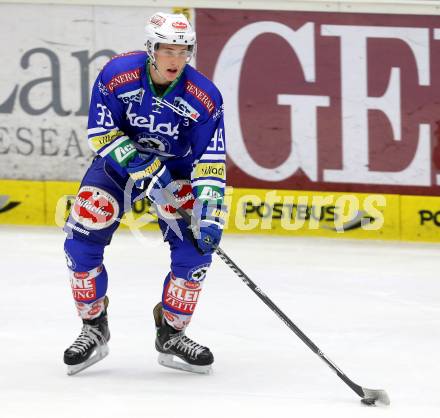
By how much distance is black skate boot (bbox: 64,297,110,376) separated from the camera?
517 centimetres

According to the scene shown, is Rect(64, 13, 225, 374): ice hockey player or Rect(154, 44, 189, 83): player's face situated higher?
Rect(154, 44, 189, 83): player's face

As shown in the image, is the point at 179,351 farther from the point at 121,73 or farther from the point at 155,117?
the point at 121,73

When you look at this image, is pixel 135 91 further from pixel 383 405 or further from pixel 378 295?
pixel 378 295

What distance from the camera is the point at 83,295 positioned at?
17.1 ft

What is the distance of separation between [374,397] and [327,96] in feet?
12.3

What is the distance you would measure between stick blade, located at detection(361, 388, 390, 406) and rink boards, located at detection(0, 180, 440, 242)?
3.38 m

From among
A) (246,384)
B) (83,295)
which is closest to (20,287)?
(83,295)

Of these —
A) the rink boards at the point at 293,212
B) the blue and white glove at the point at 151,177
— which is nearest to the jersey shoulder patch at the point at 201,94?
the blue and white glove at the point at 151,177

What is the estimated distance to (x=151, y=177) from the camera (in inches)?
200

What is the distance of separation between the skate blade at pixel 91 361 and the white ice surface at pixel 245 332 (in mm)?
41

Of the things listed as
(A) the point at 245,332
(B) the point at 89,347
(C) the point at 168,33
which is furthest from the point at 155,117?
(A) the point at 245,332

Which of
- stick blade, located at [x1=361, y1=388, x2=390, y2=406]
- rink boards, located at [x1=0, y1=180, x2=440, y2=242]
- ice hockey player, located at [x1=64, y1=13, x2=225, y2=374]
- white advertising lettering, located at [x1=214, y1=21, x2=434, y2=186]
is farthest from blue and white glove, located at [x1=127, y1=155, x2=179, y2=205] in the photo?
white advertising lettering, located at [x1=214, y1=21, x2=434, y2=186]

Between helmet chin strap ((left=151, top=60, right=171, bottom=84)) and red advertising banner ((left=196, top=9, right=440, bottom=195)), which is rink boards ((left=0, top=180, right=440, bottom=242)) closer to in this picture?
red advertising banner ((left=196, top=9, right=440, bottom=195))

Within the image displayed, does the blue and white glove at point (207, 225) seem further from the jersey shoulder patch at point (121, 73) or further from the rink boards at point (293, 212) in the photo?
the rink boards at point (293, 212)
